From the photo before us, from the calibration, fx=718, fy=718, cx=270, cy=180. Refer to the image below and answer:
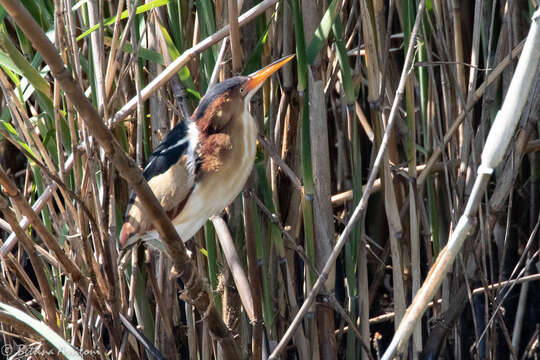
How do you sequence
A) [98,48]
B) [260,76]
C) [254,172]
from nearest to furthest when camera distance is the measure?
[98,48], [260,76], [254,172]

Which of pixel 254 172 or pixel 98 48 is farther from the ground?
pixel 98 48

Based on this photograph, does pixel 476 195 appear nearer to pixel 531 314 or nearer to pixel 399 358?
pixel 399 358

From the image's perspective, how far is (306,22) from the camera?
5.05 feet

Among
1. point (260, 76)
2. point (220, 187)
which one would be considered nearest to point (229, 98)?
point (260, 76)

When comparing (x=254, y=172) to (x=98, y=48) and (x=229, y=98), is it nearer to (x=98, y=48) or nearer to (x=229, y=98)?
(x=229, y=98)

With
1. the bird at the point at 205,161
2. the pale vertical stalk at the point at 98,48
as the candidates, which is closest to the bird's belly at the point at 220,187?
the bird at the point at 205,161

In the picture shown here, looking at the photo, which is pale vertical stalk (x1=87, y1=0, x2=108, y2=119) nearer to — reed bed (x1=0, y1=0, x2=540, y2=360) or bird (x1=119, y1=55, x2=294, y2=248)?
reed bed (x1=0, y1=0, x2=540, y2=360)

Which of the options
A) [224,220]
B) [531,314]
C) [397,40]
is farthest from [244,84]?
[531,314]

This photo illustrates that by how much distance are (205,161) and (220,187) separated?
0.25 feet

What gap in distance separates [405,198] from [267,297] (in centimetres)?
56

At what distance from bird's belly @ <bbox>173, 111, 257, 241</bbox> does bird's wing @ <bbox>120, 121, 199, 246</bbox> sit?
0.07ft

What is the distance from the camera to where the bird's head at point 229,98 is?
4.62ft

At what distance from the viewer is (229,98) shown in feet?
4.72

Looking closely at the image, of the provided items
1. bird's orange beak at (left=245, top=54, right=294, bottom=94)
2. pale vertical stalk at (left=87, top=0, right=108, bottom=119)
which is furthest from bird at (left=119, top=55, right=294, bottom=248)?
pale vertical stalk at (left=87, top=0, right=108, bottom=119)
